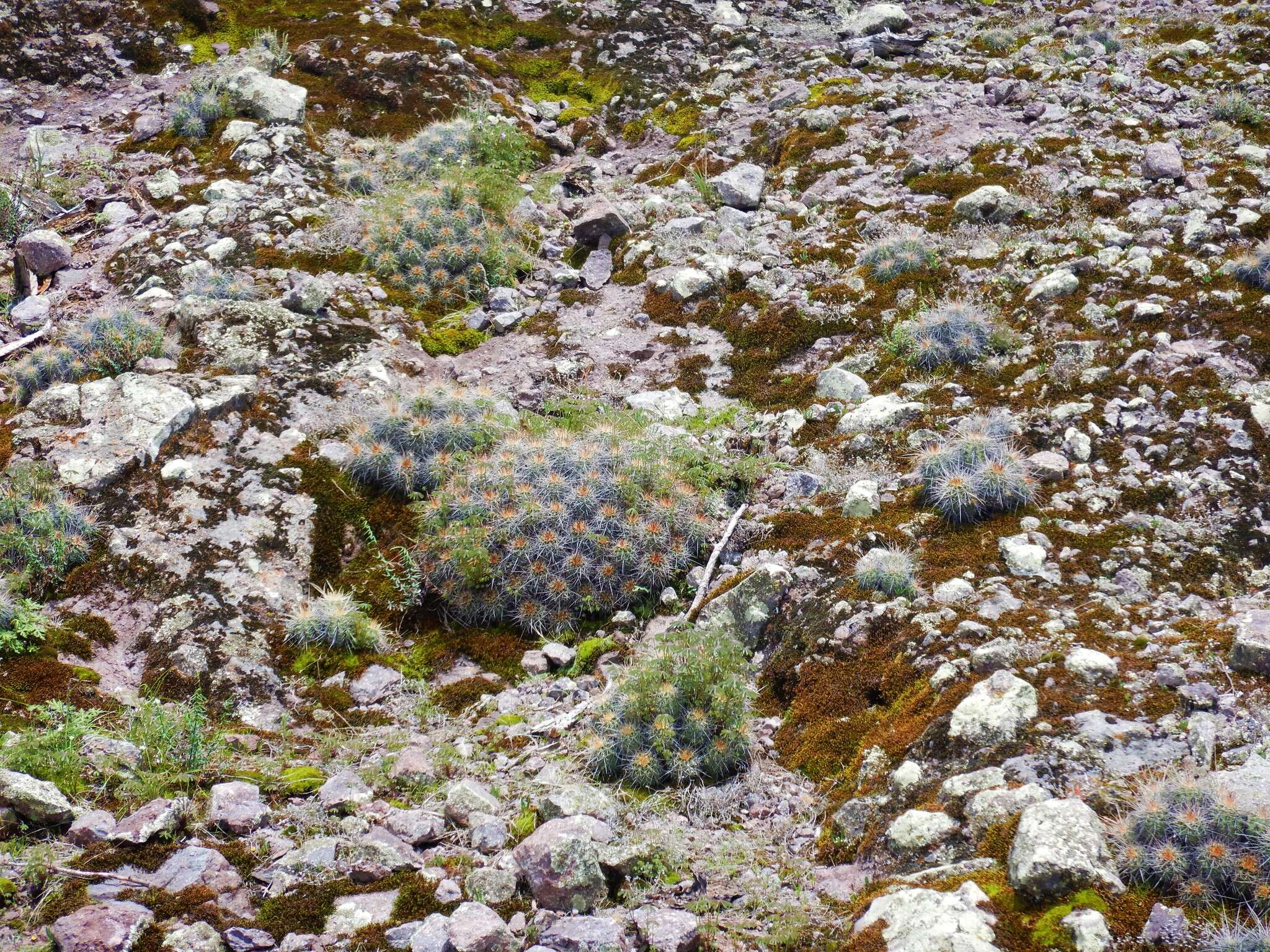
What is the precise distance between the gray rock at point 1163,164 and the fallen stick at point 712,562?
21.4ft

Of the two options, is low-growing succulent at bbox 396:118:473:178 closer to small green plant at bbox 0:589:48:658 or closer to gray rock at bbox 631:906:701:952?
small green plant at bbox 0:589:48:658

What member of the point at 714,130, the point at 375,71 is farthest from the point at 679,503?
the point at 375,71

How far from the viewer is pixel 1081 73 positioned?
11789 millimetres

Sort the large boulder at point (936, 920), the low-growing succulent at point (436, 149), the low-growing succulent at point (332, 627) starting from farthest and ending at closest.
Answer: the low-growing succulent at point (436, 149), the low-growing succulent at point (332, 627), the large boulder at point (936, 920)

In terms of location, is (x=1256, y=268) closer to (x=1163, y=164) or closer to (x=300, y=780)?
(x=1163, y=164)

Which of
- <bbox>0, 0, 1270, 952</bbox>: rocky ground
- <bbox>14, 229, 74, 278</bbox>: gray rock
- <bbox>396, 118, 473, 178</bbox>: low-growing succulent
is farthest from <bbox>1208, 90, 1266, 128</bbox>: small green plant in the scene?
<bbox>14, 229, 74, 278</bbox>: gray rock

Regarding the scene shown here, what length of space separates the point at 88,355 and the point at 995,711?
27.7 feet

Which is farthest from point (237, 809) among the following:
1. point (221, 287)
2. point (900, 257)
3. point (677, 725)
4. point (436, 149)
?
point (436, 149)

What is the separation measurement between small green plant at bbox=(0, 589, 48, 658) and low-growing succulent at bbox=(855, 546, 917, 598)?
588cm

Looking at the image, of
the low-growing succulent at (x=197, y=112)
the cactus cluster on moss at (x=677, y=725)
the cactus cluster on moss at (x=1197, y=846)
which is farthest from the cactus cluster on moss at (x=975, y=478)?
the low-growing succulent at (x=197, y=112)

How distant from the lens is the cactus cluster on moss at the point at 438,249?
9.98 metres

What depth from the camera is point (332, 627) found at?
6215 millimetres

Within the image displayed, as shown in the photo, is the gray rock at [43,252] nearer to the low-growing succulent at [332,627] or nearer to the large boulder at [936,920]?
the low-growing succulent at [332,627]

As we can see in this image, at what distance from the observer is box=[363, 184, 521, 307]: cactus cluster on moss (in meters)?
9.98
